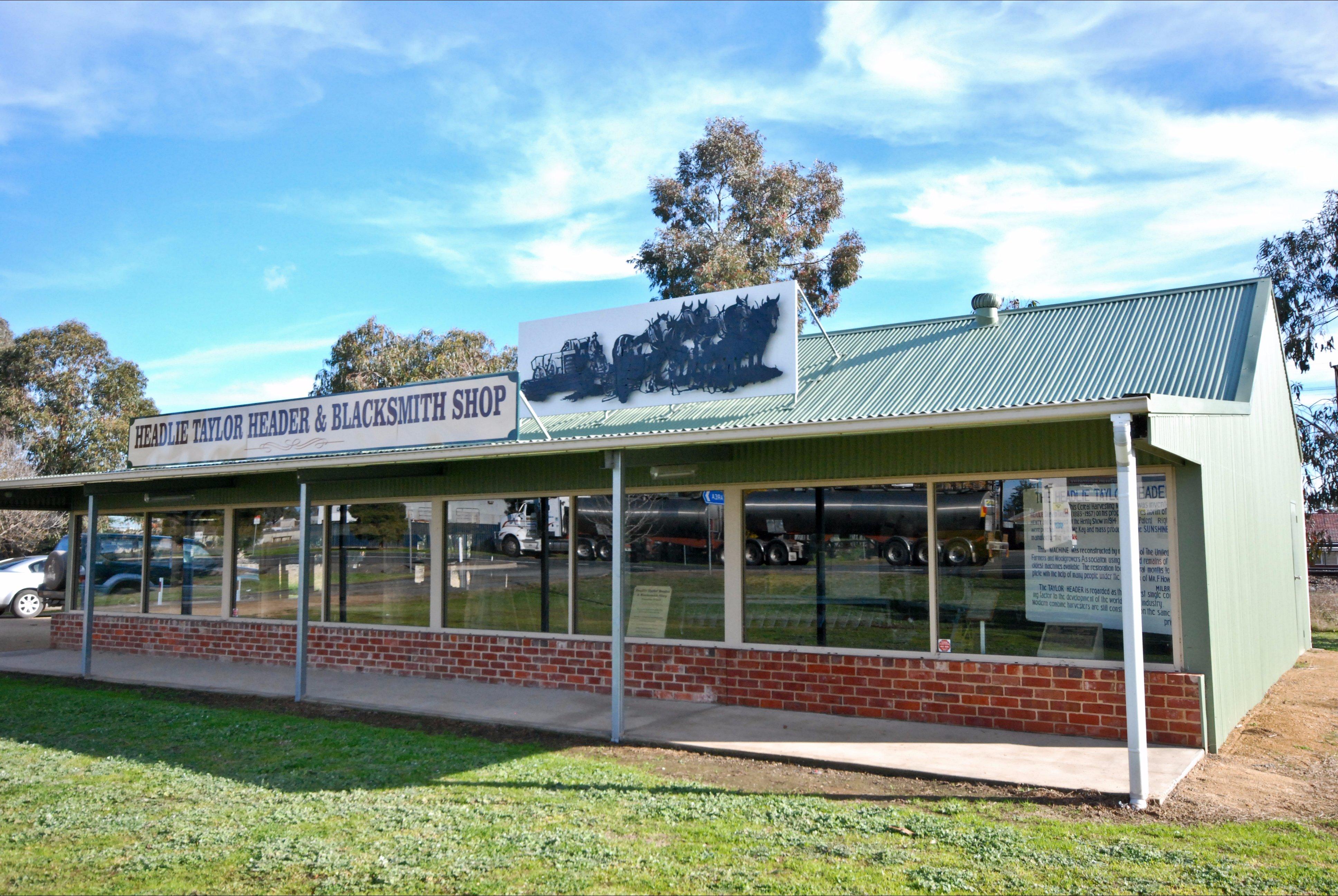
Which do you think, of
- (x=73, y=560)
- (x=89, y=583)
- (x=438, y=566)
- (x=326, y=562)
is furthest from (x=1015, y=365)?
(x=73, y=560)

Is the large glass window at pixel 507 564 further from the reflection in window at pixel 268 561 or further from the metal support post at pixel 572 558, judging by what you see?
the reflection in window at pixel 268 561

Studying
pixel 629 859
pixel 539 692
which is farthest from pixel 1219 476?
pixel 539 692

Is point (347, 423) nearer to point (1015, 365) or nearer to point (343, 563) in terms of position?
point (343, 563)

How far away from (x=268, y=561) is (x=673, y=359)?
6539mm

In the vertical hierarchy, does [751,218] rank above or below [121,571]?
above

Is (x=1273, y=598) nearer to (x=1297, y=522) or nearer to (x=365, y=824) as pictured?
(x=1297, y=522)

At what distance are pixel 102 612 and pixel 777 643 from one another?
11.6 metres

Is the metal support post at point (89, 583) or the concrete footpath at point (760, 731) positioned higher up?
the metal support post at point (89, 583)

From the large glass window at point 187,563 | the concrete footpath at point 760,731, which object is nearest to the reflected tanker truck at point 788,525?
the concrete footpath at point 760,731

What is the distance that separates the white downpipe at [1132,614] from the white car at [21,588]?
2314 centimetres

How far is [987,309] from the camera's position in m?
12.4

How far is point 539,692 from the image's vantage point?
10875 millimetres

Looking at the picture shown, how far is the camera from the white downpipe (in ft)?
20.4

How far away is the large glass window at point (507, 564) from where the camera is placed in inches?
445
